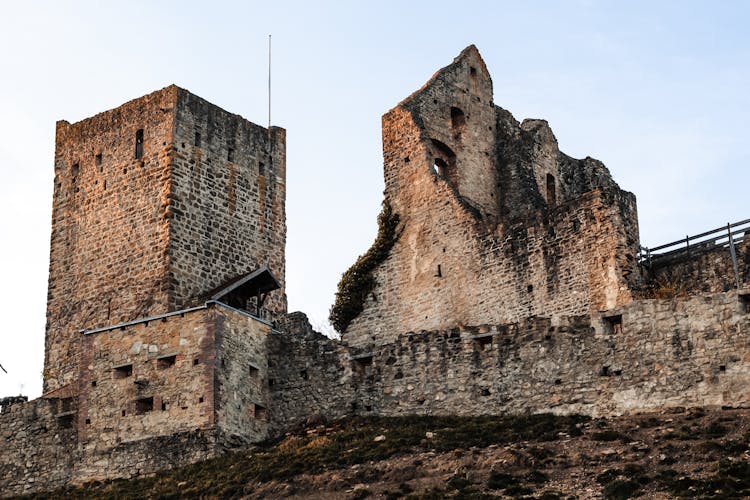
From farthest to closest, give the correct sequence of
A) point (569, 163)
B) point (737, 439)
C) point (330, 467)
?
point (569, 163) < point (330, 467) < point (737, 439)

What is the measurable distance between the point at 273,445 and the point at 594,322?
8.40 m

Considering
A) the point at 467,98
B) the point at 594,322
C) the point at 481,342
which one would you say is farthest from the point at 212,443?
the point at 467,98

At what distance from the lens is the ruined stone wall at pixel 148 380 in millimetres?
37969

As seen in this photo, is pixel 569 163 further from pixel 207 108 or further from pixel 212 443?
pixel 212 443

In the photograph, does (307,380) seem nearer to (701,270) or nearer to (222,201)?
(222,201)

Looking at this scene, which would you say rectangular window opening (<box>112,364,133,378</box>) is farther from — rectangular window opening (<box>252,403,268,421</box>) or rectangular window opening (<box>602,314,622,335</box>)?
rectangular window opening (<box>602,314,622,335</box>)

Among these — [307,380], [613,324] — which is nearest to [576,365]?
[613,324]

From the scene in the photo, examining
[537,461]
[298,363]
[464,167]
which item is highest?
[464,167]

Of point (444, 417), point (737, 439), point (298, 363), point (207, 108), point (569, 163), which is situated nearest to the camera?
point (737, 439)

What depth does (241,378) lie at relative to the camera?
128 ft

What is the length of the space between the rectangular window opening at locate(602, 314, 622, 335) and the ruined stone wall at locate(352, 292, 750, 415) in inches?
0.9

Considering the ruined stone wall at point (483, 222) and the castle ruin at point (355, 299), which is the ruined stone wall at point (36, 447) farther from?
the ruined stone wall at point (483, 222)

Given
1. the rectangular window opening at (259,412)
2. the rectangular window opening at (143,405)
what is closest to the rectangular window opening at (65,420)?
the rectangular window opening at (143,405)

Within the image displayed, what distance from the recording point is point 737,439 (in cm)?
3075
